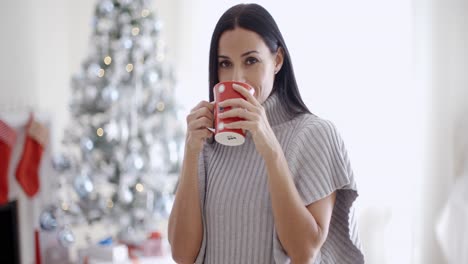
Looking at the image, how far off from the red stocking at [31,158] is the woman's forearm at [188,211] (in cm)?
219

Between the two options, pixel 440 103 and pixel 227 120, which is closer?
pixel 227 120

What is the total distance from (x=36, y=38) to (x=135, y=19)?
3.01 ft

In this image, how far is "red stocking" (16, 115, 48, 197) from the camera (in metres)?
2.81

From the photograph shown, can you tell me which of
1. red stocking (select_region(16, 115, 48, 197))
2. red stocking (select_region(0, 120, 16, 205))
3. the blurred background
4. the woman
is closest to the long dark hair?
the woman

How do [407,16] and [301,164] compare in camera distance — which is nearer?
[301,164]

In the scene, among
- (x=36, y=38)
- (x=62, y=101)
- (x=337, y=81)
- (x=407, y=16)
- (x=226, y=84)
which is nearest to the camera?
(x=226, y=84)

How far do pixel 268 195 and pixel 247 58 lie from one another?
0.89ft

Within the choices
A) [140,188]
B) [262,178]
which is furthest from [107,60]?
[262,178]

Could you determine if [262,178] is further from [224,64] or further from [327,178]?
[224,64]

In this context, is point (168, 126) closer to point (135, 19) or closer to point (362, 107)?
point (135, 19)

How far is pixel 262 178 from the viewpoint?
90 centimetres

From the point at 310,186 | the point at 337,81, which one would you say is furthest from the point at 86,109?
the point at 310,186

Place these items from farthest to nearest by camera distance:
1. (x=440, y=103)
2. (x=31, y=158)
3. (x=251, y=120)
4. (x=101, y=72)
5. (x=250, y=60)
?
(x=31, y=158)
(x=101, y=72)
(x=440, y=103)
(x=250, y=60)
(x=251, y=120)

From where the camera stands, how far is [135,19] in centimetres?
264
